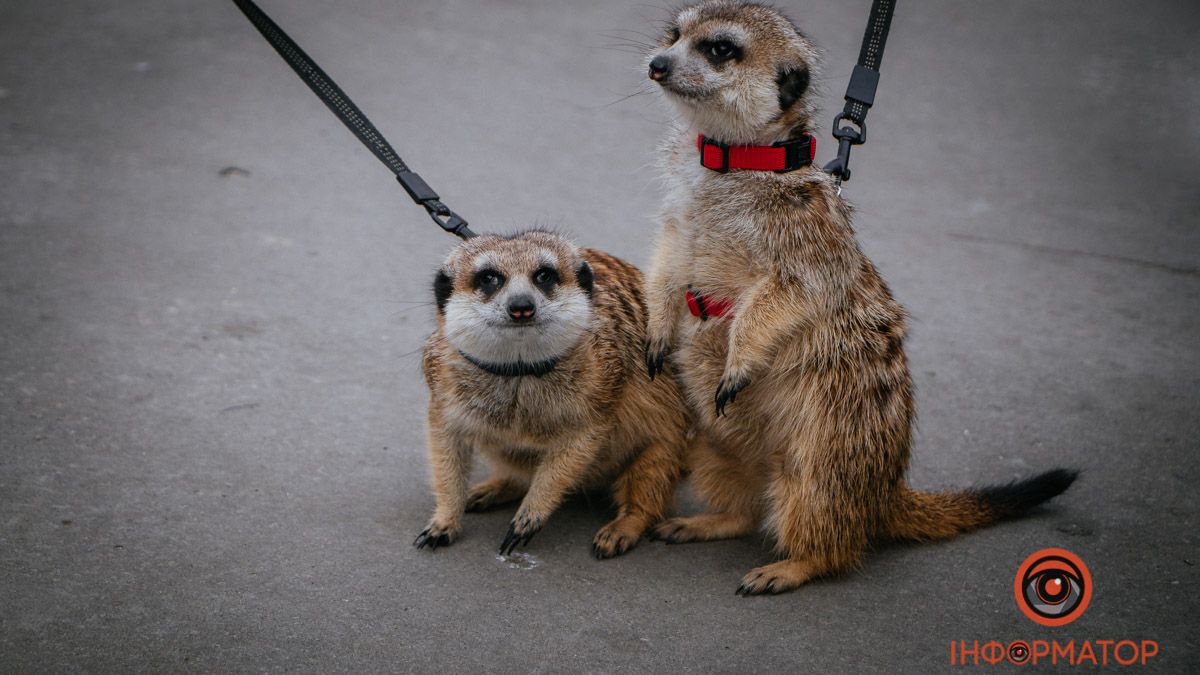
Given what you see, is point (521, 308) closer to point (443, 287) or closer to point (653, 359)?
point (443, 287)

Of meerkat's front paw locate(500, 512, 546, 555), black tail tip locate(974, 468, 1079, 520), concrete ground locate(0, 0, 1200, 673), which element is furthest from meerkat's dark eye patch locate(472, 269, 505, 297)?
black tail tip locate(974, 468, 1079, 520)

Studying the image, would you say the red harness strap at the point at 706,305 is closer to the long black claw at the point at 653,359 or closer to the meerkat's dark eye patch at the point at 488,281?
the long black claw at the point at 653,359

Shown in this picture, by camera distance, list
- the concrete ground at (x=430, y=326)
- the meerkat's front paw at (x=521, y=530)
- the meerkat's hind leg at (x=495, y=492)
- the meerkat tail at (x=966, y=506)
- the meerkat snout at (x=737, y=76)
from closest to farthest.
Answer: the concrete ground at (x=430, y=326)
the meerkat snout at (x=737, y=76)
the meerkat's front paw at (x=521, y=530)
the meerkat tail at (x=966, y=506)
the meerkat's hind leg at (x=495, y=492)

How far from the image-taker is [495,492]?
11.3ft

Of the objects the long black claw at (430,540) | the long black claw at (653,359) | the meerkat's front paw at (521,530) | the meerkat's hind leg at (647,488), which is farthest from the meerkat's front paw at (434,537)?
the long black claw at (653,359)

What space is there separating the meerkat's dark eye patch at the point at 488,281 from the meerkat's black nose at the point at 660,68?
72cm

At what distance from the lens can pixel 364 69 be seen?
7293 mm

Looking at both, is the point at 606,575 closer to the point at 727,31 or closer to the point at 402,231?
the point at 727,31

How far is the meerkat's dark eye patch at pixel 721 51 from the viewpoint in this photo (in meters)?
2.88

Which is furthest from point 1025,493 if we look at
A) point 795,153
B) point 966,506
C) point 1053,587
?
point 795,153

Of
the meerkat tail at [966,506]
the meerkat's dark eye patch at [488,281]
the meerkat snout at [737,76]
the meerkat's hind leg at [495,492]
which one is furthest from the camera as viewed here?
the meerkat's hind leg at [495,492]

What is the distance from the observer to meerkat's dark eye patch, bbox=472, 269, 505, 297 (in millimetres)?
2969

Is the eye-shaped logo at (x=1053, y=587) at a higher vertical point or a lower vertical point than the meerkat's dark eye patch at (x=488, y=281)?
lower

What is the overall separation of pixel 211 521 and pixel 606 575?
120 cm
